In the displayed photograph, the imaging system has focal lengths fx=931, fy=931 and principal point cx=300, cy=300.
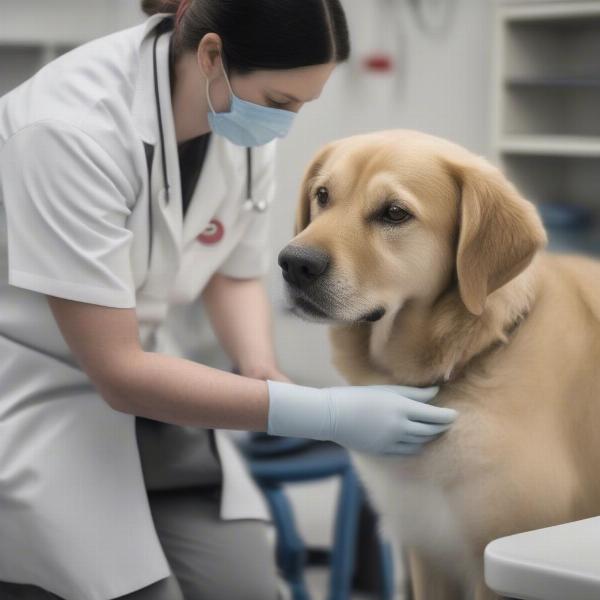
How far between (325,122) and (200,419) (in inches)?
84.2

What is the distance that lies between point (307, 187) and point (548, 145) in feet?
5.00

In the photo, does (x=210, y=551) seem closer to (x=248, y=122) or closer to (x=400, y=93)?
(x=248, y=122)

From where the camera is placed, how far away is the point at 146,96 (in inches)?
49.8

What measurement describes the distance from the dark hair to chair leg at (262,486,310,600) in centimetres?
120

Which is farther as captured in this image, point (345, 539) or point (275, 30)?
point (345, 539)

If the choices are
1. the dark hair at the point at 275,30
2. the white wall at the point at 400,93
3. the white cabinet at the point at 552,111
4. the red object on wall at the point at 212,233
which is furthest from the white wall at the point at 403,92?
the dark hair at the point at 275,30

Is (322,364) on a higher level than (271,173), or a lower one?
lower

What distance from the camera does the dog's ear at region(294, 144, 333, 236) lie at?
1316mm

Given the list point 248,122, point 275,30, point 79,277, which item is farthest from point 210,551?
point 275,30

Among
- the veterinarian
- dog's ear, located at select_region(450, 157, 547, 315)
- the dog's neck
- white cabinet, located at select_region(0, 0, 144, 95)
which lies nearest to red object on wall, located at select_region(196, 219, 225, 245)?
the veterinarian

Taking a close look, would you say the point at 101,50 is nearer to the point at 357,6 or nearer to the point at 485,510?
the point at 485,510

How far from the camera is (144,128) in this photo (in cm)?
125

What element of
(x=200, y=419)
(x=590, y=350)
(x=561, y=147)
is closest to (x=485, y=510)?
(x=590, y=350)

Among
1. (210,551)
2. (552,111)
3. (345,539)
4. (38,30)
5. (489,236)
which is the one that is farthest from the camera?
(552,111)
